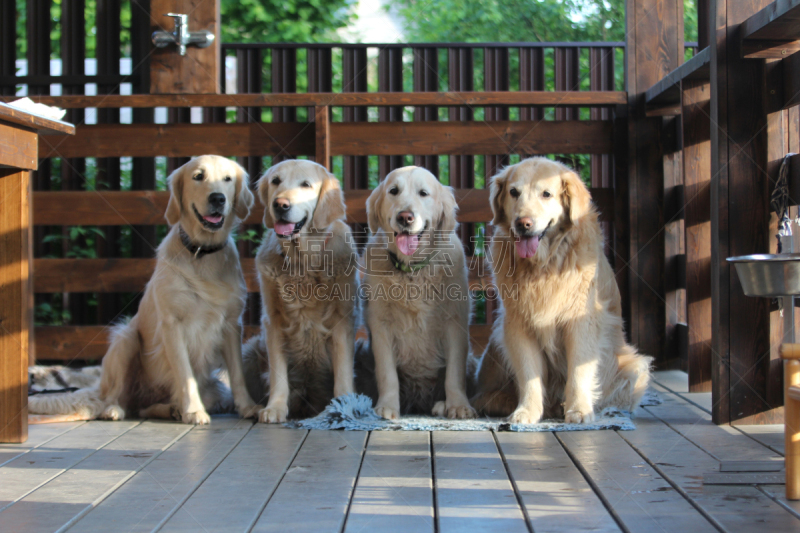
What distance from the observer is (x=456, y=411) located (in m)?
3.23

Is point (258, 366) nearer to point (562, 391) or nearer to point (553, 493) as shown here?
point (562, 391)

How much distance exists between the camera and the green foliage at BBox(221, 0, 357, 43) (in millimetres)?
9031

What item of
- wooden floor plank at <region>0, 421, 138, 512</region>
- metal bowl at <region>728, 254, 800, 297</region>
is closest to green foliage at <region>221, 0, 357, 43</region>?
wooden floor plank at <region>0, 421, 138, 512</region>

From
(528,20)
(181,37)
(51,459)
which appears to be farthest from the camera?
(528,20)

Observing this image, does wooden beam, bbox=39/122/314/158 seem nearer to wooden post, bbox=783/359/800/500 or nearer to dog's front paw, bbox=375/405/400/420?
dog's front paw, bbox=375/405/400/420

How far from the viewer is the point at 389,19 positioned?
1413cm

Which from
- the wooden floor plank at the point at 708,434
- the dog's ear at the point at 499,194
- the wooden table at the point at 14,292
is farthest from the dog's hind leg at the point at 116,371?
the wooden floor plank at the point at 708,434

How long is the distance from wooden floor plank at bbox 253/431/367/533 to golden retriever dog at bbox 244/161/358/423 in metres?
0.47

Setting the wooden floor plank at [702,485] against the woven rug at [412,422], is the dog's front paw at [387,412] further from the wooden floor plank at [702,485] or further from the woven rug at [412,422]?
the wooden floor plank at [702,485]

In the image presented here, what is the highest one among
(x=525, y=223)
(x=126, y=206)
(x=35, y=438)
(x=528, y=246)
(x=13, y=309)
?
(x=126, y=206)

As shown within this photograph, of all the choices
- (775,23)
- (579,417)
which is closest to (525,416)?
(579,417)

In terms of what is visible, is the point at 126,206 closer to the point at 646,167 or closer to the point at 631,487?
the point at 646,167

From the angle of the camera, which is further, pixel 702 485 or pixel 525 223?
pixel 525 223

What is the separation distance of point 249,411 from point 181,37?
2.50 m
